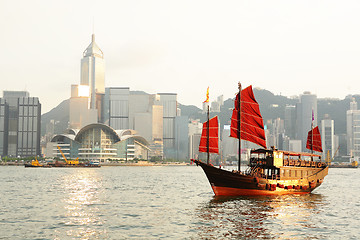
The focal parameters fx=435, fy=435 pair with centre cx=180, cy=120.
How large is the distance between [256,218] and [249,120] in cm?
2546

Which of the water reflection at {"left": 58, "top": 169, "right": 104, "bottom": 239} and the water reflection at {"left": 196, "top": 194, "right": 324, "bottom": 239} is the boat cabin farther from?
the water reflection at {"left": 58, "top": 169, "right": 104, "bottom": 239}

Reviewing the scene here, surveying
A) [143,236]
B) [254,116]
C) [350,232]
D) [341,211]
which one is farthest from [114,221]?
[254,116]

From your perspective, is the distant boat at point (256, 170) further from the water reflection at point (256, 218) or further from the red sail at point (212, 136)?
the water reflection at point (256, 218)

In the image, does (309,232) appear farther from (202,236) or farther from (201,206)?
(201,206)

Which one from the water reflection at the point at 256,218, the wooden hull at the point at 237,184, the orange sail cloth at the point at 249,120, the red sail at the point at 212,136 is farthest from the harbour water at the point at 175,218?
the orange sail cloth at the point at 249,120

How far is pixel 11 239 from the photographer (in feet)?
107

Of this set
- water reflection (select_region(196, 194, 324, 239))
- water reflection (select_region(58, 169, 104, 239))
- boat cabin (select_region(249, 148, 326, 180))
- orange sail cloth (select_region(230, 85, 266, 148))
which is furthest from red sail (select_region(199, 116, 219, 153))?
water reflection (select_region(58, 169, 104, 239))

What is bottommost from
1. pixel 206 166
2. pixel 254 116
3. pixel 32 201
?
pixel 32 201

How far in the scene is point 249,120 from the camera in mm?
66875

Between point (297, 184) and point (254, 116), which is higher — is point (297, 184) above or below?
below

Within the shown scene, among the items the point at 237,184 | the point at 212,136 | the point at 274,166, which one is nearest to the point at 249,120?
the point at 212,136

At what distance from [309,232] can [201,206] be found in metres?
18.4

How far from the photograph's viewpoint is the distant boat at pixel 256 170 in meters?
61.0

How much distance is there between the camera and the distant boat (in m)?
61.0
